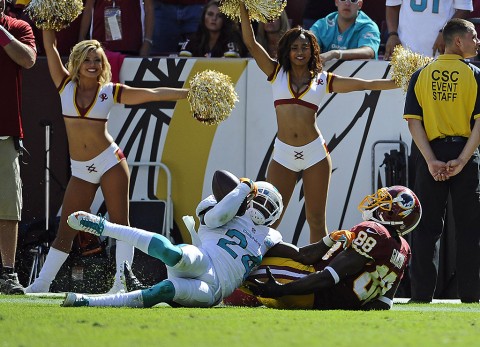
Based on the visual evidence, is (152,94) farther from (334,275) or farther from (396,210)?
(334,275)

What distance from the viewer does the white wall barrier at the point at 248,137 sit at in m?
11.1

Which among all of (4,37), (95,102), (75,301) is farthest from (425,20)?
(75,301)

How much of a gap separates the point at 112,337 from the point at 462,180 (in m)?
4.19

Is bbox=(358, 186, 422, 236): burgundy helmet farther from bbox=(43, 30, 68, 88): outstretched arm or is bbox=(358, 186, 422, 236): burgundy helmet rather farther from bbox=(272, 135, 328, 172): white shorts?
bbox=(43, 30, 68, 88): outstretched arm

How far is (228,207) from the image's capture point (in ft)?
24.4

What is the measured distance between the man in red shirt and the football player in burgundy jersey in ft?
7.52

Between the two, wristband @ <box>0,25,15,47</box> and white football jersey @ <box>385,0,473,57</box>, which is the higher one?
white football jersey @ <box>385,0,473,57</box>

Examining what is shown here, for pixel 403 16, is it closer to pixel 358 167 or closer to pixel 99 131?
pixel 358 167

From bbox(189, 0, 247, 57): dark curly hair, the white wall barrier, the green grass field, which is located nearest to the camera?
the green grass field

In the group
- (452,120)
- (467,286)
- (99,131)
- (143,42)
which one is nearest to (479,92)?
(452,120)

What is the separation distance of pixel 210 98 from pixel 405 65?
179 centimetres

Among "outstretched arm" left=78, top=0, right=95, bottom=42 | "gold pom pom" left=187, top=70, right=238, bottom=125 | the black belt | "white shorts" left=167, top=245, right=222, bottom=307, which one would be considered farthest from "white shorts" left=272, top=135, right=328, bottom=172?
"outstretched arm" left=78, top=0, right=95, bottom=42

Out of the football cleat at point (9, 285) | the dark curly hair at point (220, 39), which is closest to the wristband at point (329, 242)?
the football cleat at point (9, 285)

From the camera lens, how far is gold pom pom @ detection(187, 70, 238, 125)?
8.93 meters
